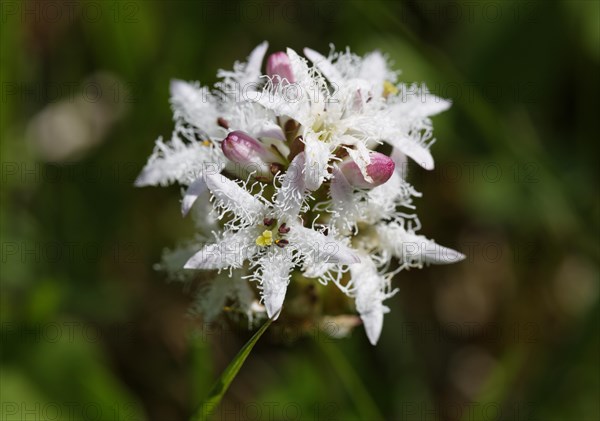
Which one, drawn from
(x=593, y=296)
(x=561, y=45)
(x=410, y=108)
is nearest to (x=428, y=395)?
(x=593, y=296)

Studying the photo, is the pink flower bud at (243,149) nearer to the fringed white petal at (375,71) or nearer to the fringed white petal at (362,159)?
the fringed white petal at (362,159)

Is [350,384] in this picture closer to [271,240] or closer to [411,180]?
[271,240]

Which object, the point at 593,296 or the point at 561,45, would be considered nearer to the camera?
the point at 593,296

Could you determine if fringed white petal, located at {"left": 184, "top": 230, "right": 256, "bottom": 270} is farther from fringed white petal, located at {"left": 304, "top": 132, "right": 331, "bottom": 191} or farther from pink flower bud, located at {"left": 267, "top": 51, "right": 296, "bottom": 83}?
pink flower bud, located at {"left": 267, "top": 51, "right": 296, "bottom": 83}

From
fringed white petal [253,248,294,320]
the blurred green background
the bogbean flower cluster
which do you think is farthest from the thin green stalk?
fringed white petal [253,248,294,320]

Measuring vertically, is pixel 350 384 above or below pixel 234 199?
below

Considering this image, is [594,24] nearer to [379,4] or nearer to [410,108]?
[379,4]

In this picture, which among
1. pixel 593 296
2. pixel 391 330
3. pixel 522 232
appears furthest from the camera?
pixel 522 232

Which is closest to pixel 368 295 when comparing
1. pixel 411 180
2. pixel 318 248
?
pixel 318 248
